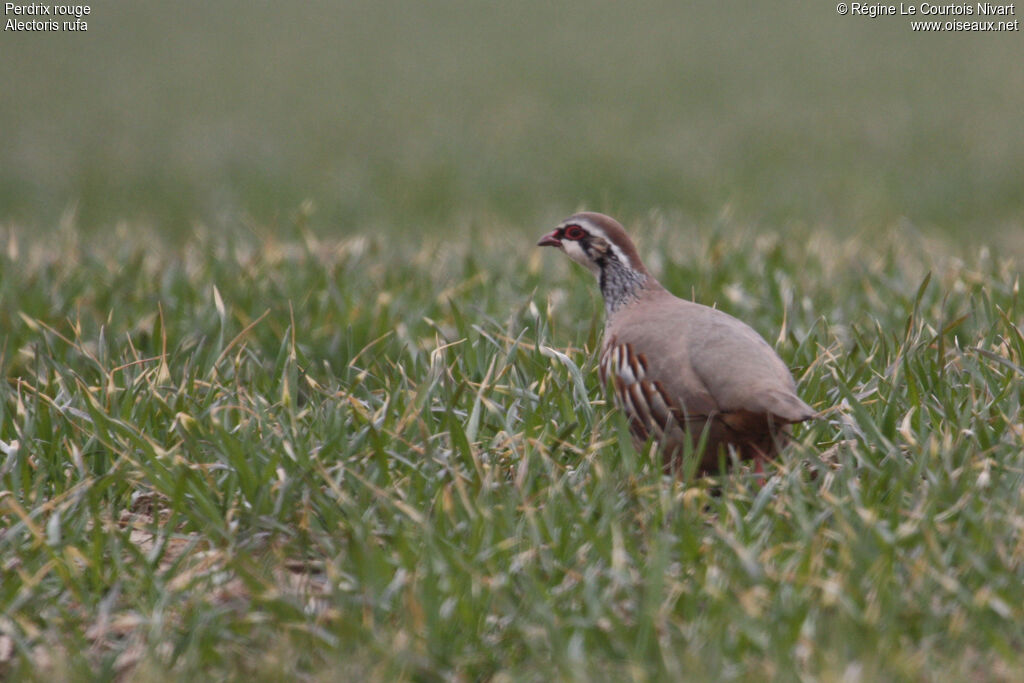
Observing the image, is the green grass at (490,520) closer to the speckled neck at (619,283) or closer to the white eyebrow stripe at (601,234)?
the speckled neck at (619,283)

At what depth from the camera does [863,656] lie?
270cm

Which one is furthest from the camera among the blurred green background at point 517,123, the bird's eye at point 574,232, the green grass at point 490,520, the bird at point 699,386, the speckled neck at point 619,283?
the blurred green background at point 517,123

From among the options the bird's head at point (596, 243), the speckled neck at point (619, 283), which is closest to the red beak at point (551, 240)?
the bird's head at point (596, 243)

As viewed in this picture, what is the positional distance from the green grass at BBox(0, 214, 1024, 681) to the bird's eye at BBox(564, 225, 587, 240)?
38cm

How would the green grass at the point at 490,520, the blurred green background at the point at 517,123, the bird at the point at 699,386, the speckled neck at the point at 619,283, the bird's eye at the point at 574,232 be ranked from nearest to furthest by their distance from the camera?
1. the green grass at the point at 490,520
2. the bird at the point at 699,386
3. the speckled neck at the point at 619,283
4. the bird's eye at the point at 574,232
5. the blurred green background at the point at 517,123

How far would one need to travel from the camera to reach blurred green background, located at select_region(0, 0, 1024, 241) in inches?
450

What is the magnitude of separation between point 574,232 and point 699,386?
118cm

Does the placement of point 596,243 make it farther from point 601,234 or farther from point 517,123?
point 517,123

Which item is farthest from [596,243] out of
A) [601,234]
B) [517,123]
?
[517,123]

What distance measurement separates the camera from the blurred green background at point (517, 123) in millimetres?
11438

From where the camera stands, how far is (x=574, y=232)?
4699 mm

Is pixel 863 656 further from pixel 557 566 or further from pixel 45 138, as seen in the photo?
pixel 45 138

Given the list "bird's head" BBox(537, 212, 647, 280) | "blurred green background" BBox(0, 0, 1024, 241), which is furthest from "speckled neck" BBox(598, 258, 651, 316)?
"blurred green background" BBox(0, 0, 1024, 241)

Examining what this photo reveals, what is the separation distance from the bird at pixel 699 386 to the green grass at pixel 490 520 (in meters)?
0.11
